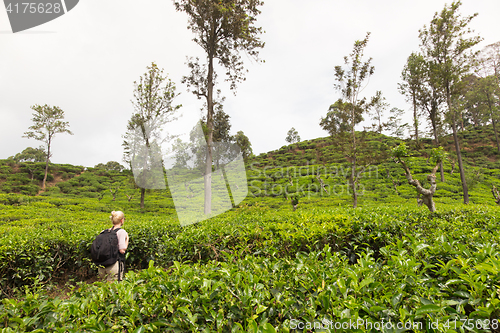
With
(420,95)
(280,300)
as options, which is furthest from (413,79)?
(280,300)

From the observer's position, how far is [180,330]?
4.01 feet

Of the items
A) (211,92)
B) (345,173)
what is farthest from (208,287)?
(345,173)

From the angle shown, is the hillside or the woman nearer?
the woman

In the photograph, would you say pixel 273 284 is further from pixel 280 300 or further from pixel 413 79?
pixel 413 79

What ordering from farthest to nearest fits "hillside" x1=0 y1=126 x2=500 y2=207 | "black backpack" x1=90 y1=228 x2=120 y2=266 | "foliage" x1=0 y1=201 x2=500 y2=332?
1. "hillside" x1=0 y1=126 x2=500 y2=207
2. "black backpack" x1=90 y1=228 x2=120 y2=266
3. "foliage" x1=0 y1=201 x2=500 y2=332

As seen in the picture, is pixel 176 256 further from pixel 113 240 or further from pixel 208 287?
pixel 208 287

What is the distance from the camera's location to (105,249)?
3.47 m

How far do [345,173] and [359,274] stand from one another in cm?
2333

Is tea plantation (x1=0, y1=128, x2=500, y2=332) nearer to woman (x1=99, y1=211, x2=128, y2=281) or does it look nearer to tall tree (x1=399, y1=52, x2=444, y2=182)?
woman (x1=99, y1=211, x2=128, y2=281)

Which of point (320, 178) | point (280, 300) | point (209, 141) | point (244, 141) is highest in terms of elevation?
point (244, 141)

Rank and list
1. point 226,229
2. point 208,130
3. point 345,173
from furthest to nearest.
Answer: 1. point 345,173
2. point 208,130
3. point 226,229

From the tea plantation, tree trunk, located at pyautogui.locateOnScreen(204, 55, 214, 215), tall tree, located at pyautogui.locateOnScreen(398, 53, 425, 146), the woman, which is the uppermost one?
tall tree, located at pyautogui.locateOnScreen(398, 53, 425, 146)

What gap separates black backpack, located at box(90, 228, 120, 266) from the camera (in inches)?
137

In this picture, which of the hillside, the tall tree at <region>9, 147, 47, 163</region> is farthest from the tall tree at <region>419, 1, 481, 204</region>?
the tall tree at <region>9, 147, 47, 163</region>
